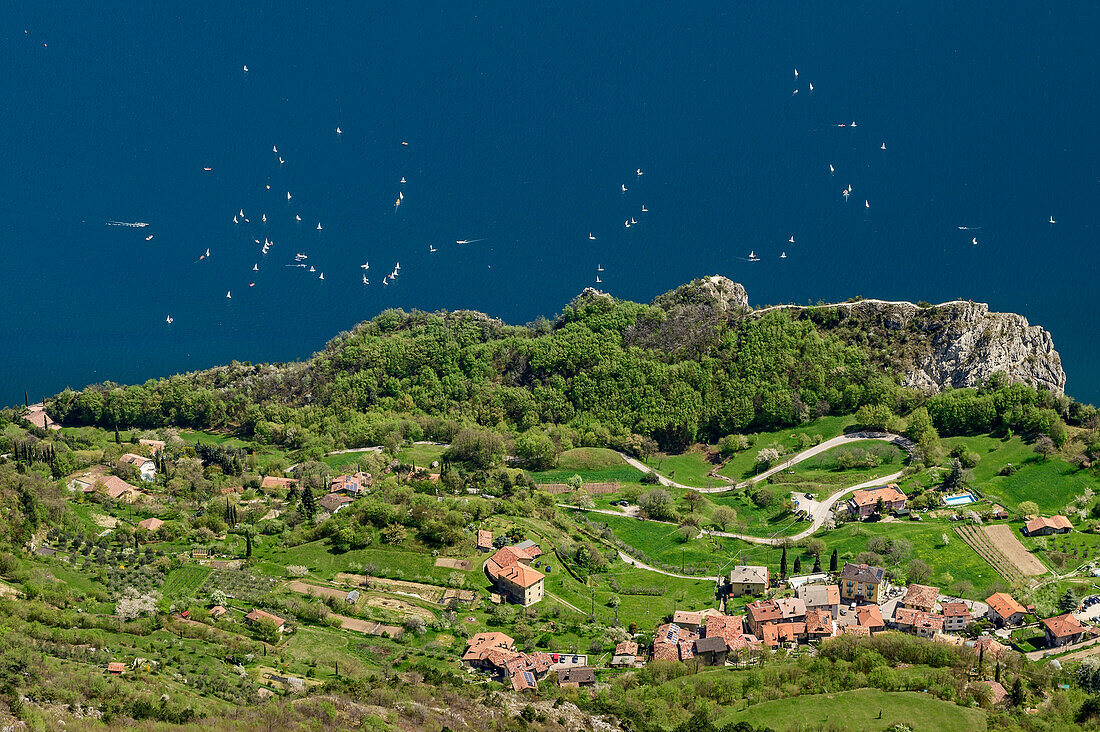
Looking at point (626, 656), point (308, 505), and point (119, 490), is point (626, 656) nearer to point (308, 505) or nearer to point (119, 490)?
point (308, 505)

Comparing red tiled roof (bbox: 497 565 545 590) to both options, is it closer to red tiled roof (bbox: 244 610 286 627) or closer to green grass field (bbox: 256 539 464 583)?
green grass field (bbox: 256 539 464 583)

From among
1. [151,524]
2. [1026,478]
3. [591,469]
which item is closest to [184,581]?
[151,524]

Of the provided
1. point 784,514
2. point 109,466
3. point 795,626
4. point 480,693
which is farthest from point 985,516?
point 109,466

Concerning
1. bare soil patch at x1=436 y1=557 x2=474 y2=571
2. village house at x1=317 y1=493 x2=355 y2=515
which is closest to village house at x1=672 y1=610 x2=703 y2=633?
Answer: bare soil patch at x1=436 y1=557 x2=474 y2=571

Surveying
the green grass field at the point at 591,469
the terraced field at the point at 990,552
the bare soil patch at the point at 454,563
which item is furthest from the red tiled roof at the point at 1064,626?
the green grass field at the point at 591,469

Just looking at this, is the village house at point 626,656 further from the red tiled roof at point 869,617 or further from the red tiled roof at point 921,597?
the red tiled roof at point 921,597
